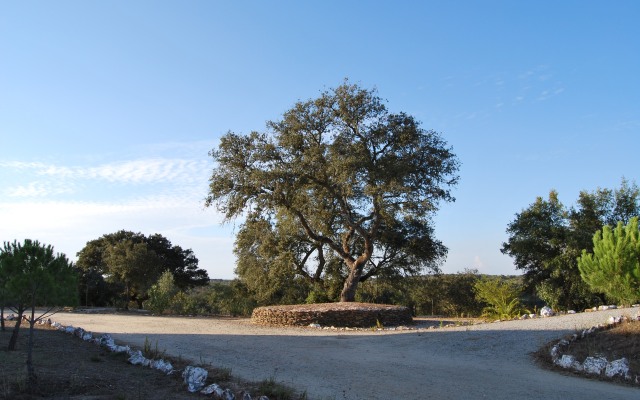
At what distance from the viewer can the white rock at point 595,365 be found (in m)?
8.80

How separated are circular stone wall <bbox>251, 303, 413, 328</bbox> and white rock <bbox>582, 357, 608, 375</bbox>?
29.6ft

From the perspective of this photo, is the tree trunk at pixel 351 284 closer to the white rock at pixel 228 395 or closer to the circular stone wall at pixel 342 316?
the circular stone wall at pixel 342 316

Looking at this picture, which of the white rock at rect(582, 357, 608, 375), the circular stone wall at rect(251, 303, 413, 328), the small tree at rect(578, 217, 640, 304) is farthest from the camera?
the circular stone wall at rect(251, 303, 413, 328)

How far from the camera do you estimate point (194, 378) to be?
23.8 ft

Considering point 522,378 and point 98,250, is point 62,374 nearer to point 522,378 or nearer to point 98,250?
point 522,378

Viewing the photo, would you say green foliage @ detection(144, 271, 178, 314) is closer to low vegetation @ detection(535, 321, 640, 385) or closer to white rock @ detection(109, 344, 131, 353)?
white rock @ detection(109, 344, 131, 353)

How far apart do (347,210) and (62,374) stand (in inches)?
608

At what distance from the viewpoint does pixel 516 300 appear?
1834 centimetres

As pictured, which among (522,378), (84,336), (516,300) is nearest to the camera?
(522,378)

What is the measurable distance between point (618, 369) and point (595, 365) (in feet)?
1.37

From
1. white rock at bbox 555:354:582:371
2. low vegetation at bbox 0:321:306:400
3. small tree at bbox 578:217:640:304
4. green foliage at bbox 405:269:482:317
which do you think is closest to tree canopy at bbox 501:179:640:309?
green foliage at bbox 405:269:482:317

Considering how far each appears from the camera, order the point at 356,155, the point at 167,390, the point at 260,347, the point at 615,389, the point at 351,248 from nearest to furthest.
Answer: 1. the point at 167,390
2. the point at 615,389
3. the point at 260,347
4. the point at 356,155
5. the point at 351,248

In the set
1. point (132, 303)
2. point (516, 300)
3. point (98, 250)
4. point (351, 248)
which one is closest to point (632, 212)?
point (516, 300)

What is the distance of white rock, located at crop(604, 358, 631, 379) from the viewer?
844 cm
